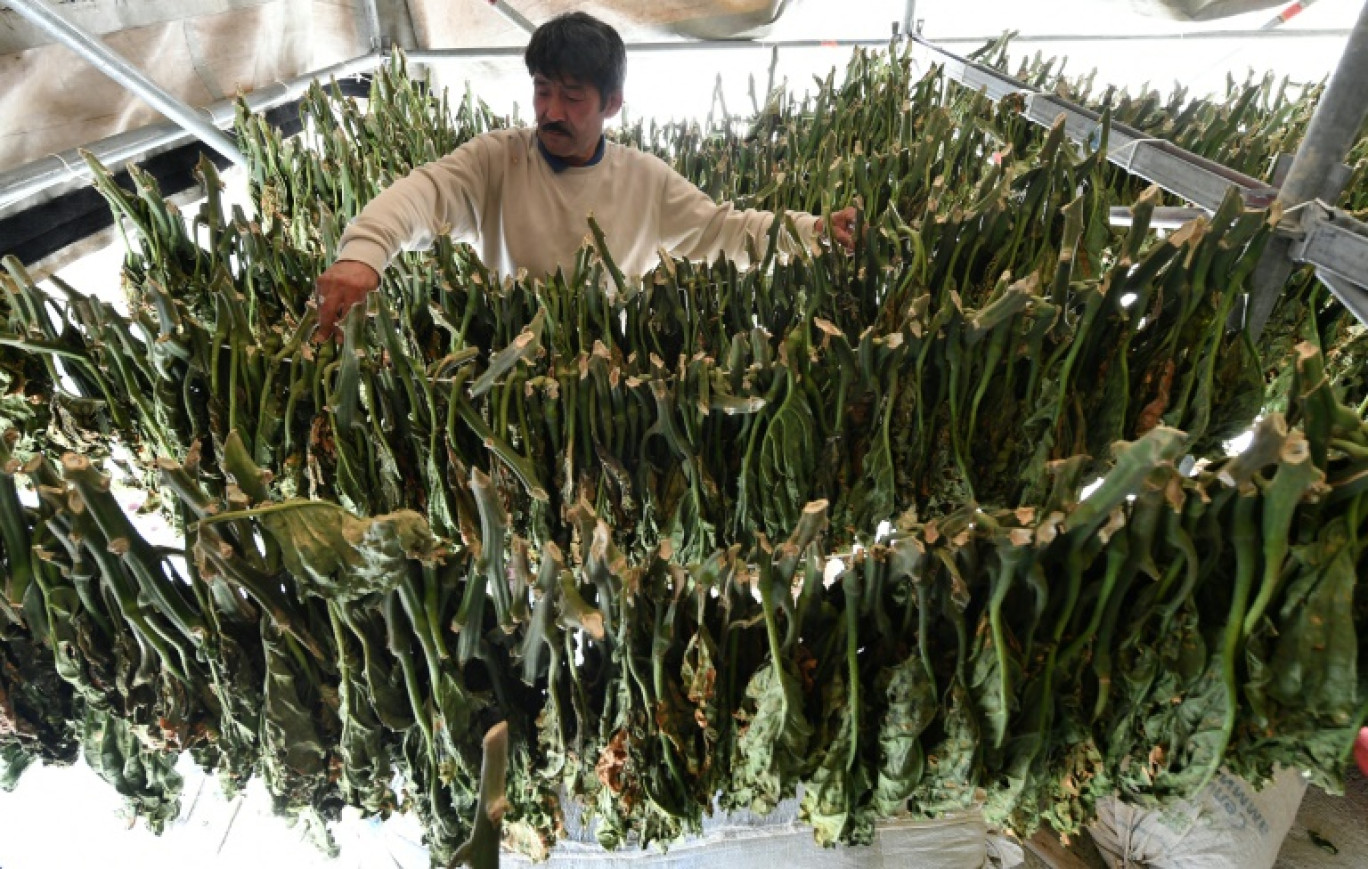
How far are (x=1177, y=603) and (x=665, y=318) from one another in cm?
57

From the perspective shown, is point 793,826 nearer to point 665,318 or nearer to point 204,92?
point 665,318

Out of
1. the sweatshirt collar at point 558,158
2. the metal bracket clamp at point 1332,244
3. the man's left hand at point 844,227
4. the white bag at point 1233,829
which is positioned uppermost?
the metal bracket clamp at point 1332,244

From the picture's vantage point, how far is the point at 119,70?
Answer: 124cm

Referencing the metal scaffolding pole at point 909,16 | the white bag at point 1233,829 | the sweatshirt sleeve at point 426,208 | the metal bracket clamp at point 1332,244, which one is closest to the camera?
the metal bracket clamp at point 1332,244

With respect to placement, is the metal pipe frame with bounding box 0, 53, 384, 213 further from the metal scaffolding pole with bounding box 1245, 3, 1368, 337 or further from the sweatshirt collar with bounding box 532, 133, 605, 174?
the metal scaffolding pole with bounding box 1245, 3, 1368, 337

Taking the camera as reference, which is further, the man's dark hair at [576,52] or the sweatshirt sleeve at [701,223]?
the sweatshirt sleeve at [701,223]

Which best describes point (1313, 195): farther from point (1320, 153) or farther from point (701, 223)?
point (701, 223)

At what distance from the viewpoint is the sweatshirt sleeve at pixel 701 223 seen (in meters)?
1.19

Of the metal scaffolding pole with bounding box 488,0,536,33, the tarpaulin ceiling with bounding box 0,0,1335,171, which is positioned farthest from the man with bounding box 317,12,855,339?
the metal scaffolding pole with bounding box 488,0,536,33

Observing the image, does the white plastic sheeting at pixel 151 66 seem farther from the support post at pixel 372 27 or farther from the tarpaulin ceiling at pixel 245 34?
the support post at pixel 372 27

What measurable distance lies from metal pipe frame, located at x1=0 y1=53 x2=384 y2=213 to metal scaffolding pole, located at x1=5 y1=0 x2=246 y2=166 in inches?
2.3

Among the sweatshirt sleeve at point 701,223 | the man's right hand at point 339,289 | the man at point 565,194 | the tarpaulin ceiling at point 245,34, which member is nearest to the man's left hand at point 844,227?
the man at point 565,194

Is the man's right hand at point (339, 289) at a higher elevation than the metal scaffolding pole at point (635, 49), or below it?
below

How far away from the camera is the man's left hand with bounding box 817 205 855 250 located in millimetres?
951
